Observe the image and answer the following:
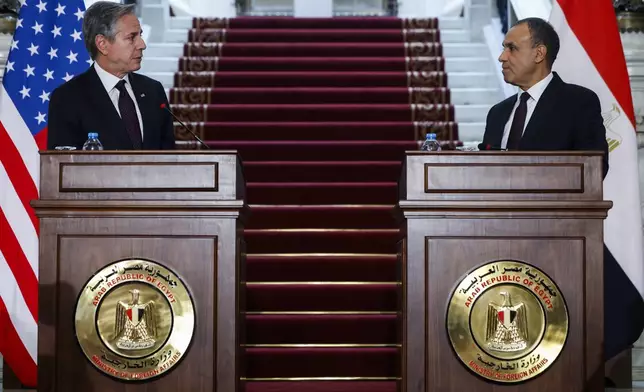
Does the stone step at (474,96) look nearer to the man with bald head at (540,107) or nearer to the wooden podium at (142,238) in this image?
the man with bald head at (540,107)

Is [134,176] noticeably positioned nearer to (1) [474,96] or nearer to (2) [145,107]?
(2) [145,107]

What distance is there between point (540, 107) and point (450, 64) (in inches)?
157

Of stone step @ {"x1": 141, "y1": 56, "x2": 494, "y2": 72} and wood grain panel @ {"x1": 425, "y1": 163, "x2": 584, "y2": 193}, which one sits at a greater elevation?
stone step @ {"x1": 141, "y1": 56, "x2": 494, "y2": 72}

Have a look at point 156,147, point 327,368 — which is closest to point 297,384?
point 327,368

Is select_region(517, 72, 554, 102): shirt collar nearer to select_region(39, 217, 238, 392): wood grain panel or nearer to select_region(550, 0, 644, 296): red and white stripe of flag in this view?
select_region(550, 0, 644, 296): red and white stripe of flag

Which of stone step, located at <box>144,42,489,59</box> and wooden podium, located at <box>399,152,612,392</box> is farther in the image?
stone step, located at <box>144,42,489,59</box>

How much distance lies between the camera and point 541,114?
4164 mm

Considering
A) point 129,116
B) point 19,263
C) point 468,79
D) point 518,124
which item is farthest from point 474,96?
point 129,116

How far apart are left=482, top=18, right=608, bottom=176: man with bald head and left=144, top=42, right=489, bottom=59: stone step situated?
400cm

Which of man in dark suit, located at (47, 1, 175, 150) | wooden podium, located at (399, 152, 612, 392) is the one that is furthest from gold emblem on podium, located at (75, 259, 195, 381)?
wooden podium, located at (399, 152, 612, 392)

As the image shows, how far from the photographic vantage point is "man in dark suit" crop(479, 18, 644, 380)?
4105 mm

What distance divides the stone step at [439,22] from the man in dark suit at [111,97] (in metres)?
4.46

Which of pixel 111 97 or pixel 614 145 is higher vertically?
pixel 111 97

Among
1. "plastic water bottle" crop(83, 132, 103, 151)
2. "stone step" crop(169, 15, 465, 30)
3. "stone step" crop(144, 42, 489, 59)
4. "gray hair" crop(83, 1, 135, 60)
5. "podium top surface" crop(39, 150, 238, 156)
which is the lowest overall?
"podium top surface" crop(39, 150, 238, 156)
